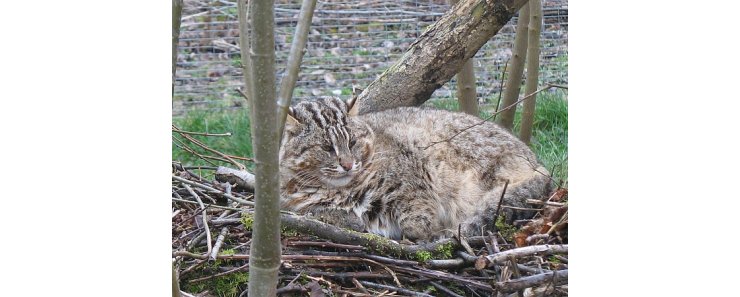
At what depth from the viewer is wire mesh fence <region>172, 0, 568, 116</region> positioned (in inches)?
181

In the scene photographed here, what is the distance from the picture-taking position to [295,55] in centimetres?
185

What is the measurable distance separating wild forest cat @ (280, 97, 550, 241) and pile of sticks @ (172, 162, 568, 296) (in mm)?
243

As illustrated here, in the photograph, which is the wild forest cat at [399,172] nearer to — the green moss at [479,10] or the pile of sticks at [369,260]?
the pile of sticks at [369,260]

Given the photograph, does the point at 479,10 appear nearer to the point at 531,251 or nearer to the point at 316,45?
the point at 531,251

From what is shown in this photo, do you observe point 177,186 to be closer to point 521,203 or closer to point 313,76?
point 521,203

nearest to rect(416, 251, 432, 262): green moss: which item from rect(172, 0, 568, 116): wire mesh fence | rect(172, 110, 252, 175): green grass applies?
rect(172, 110, 252, 175): green grass

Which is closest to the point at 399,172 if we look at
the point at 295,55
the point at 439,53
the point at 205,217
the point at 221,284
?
the point at 439,53

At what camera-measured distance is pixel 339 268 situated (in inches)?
96.6

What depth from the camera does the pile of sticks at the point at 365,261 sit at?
2266 mm

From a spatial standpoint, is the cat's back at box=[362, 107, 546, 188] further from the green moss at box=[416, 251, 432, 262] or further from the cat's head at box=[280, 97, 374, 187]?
the green moss at box=[416, 251, 432, 262]

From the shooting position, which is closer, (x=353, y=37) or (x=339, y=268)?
(x=339, y=268)

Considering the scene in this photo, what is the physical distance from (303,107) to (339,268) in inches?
23.1

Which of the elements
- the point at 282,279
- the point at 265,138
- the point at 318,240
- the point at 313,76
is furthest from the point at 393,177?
the point at 313,76

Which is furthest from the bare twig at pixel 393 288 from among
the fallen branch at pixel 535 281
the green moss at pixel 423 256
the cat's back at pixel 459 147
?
the cat's back at pixel 459 147
